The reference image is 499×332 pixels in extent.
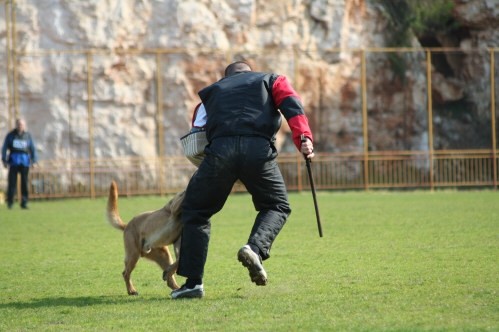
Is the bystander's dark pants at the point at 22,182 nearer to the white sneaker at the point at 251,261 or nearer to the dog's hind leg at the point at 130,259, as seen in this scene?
the dog's hind leg at the point at 130,259

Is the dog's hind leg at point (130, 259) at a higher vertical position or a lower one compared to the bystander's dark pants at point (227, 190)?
lower

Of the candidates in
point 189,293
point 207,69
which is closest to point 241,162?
point 189,293

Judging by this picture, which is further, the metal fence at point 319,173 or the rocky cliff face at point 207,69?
the rocky cliff face at point 207,69

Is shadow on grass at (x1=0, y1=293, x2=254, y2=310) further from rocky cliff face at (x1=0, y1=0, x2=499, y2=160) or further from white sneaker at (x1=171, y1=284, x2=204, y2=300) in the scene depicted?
rocky cliff face at (x1=0, y1=0, x2=499, y2=160)

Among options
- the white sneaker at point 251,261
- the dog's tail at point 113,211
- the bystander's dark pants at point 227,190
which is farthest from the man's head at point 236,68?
the dog's tail at point 113,211

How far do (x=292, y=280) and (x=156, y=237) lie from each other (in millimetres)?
1389

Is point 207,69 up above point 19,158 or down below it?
above

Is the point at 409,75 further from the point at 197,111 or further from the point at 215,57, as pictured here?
the point at 197,111

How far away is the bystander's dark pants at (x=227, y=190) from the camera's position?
7926 mm

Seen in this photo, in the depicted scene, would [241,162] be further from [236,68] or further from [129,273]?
[129,273]

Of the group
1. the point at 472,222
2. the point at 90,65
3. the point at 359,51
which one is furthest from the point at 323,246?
the point at 359,51

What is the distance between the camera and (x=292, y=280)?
9086 millimetres

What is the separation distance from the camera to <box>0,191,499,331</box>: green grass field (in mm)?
6793

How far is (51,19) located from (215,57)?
4.95m
